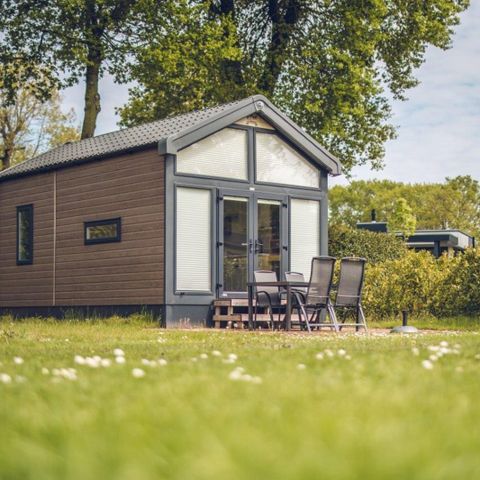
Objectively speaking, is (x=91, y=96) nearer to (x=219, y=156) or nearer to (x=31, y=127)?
(x=219, y=156)

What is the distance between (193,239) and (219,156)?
1.79 m

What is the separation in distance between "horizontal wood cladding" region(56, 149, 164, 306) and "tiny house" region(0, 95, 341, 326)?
0.07 feet

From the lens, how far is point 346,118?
1027 inches

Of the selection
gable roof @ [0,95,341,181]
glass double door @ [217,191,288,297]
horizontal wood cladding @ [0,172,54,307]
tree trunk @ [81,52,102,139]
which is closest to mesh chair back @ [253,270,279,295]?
glass double door @ [217,191,288,297]

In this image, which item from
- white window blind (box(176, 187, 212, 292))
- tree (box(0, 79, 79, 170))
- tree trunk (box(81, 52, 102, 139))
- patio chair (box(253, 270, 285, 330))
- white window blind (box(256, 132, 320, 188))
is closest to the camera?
patio chair (box(253, 270, 285, 330))

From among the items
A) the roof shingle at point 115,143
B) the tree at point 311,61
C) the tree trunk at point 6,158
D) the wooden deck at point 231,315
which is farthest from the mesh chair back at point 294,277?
the tree trunk at point 6,158

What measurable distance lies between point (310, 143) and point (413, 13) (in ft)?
33.2

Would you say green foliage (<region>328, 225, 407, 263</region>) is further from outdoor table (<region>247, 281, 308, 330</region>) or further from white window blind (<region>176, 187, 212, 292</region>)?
outdoor table (<region>247, 281, 308, 330</region>)

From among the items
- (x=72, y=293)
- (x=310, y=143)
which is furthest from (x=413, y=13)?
(x=72, y=293)

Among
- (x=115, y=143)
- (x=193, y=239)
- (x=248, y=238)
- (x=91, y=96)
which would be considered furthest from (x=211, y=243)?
(x=91, y=96)

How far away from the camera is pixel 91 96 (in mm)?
25984

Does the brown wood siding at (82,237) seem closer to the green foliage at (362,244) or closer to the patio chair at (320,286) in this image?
the patio chair at (320,286)

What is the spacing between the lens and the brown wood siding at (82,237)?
16.2m

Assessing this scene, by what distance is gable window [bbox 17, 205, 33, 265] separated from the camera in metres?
Answer: 19.6
